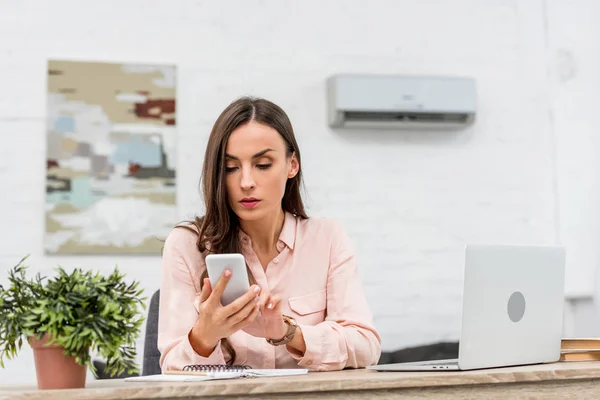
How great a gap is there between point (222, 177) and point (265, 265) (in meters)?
0.32

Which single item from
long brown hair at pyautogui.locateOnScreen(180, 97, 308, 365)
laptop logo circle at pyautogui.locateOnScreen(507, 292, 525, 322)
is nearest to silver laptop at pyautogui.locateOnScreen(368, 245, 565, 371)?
laptop logo circle at pyautogui.locateOnScreen(507, 292, 525, 322)

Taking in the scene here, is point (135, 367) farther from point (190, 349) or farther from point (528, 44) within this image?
point (528, 44)

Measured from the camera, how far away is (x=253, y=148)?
2.11 m

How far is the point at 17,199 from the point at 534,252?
8.16 feet

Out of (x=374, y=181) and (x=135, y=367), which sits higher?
(x=374, y=181)

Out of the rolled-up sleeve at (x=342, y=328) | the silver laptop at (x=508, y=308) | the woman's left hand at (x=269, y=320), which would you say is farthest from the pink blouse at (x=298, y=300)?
the silver laptop at (x=508, y=308)

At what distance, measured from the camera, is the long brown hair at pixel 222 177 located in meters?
2.07

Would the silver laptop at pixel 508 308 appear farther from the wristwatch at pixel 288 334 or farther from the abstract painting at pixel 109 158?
the abstract painting at pixel 109 158

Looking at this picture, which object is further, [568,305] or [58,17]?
[568,305]

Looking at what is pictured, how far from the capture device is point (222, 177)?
205 centimetres

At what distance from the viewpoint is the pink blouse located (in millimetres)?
1977

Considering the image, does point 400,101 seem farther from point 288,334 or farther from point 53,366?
point 53,366

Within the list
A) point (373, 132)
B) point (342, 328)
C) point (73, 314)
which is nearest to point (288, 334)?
point (342, 328)

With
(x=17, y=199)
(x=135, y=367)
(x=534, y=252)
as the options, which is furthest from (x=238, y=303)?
(x=17, y=199)
